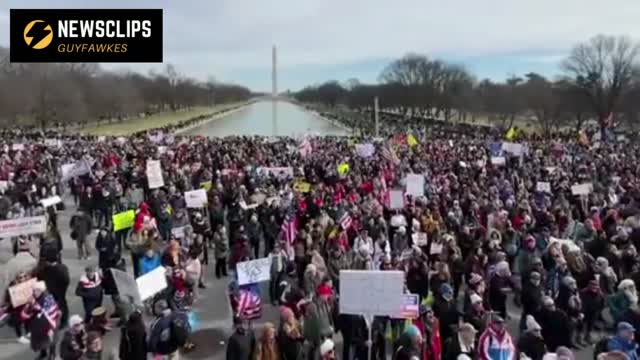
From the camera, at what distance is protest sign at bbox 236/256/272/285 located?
39.4 feet

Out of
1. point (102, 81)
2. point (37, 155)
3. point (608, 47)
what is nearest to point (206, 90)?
point (102, 81)

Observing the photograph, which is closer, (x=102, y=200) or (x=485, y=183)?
(x=102, y=200)

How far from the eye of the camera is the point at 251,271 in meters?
12.1

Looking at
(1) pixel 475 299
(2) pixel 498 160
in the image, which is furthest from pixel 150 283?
(2) pixel 498 160

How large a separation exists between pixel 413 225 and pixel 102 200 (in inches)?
321

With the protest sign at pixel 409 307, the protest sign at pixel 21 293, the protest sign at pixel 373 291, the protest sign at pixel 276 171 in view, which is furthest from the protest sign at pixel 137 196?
the protest sign at pixel 409 307

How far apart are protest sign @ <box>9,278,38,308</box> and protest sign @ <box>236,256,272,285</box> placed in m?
2.93

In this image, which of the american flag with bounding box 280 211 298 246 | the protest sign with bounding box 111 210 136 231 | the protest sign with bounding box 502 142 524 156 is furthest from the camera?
the protest sign with bounding box 502 142 524 156

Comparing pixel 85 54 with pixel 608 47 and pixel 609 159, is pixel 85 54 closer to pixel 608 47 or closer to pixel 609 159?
pixel 609 159

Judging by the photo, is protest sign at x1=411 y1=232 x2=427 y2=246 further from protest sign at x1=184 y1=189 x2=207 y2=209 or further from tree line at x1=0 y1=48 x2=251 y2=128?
tree line at x1=0 y1=48 x2=251 y2=128

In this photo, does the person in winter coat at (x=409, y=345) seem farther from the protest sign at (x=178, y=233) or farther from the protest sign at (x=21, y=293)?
the protest sign at (x=178, y=233)

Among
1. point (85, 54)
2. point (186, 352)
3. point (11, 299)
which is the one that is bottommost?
point (186, 352)

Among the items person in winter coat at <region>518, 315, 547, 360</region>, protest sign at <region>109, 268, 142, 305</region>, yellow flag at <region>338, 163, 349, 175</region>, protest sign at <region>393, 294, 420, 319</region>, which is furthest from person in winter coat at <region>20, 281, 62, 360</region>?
yellow flag at <region>338, 163, 349, 175</region>

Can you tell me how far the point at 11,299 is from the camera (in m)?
11.7
